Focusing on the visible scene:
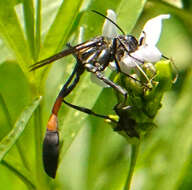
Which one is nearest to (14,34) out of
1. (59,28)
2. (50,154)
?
(59,28)

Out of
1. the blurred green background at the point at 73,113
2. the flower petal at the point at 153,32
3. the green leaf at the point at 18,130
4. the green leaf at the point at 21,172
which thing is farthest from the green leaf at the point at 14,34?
the flower petal at the point at 153,32

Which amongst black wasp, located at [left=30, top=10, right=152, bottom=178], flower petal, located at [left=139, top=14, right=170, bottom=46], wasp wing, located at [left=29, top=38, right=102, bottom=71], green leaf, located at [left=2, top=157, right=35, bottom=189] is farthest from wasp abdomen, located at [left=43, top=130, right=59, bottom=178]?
flower petal, located at [left=139, top=14, right=170, bottom=46]

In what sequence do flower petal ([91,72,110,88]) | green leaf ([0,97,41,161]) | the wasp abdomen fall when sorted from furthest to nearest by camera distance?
flower petal ([91,72,110,88]) → the wasp abdomen → green leaf ([0,97,41,161])

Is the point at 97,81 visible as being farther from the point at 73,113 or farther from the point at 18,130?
the point at 18,130

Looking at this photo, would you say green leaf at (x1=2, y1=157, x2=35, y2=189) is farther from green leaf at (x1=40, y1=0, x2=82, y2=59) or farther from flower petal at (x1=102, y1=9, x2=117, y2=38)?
flower petal at (x1=102, y1=9, x2=117, y2=38)

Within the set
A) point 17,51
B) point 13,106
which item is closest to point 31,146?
point 13,106

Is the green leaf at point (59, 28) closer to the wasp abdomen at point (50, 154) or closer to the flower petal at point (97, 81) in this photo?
the flower petal at point (97, 81)
